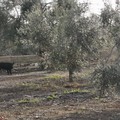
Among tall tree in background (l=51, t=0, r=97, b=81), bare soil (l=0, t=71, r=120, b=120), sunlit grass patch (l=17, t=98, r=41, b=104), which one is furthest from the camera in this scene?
tall tree in background (l=51, t=0, r=97, b=81)

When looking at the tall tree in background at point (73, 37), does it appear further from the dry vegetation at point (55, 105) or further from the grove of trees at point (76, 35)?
the dry vegetation at point (55, 105)

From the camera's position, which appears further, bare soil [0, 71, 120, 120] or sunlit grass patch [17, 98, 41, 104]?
sunlit grass patch [17, 98, 41, 104]

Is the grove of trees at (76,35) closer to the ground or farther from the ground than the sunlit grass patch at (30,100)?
farther from the ground

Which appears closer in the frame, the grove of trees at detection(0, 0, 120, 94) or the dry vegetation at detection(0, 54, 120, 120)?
the dry vegetation at detection(0, 54, 120, 120)

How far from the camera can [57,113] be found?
1178cm

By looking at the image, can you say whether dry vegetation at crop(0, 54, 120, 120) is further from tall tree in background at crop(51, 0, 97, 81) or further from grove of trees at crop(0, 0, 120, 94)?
tall tree in background at crop(51, 0, 97, 81)

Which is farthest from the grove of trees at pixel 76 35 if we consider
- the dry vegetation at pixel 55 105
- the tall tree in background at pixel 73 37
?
the dry vegetation at pixel 55 105

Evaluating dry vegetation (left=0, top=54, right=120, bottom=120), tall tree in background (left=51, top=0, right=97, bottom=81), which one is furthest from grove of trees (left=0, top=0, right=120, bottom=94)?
dry vegetation (left=0, top=54, right=120, bottom=120)

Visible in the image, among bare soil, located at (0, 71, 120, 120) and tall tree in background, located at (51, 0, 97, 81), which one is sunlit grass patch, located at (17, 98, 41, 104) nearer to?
bare soil, located at (0, 71, 120, 120)

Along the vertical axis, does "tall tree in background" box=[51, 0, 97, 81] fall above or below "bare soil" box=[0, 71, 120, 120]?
above

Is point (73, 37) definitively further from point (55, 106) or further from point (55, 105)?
point (55, 106)

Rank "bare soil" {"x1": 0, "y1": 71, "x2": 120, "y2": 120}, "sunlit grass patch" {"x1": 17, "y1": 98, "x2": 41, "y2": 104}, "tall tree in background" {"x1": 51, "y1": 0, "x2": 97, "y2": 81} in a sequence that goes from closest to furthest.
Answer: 1. "bare soil" {"x1": 0, "y1": 71, "x2": 120, "y2": 120}
2. "sunlit grass patch" {"x1": 17, "y1": 98, "x2": 41, "y2": 104}
3. "tall tree in background" {"x1": 51, "y1": 0, "x2": 97, "y2": 81}

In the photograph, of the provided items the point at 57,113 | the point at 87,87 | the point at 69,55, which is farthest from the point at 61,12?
the point at 57,113

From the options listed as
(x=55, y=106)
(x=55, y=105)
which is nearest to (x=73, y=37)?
(x=55, y=105)
